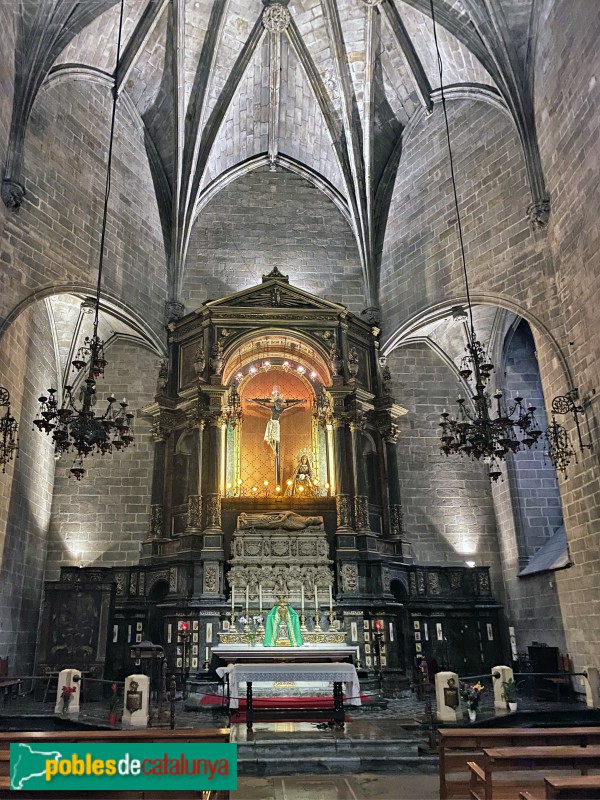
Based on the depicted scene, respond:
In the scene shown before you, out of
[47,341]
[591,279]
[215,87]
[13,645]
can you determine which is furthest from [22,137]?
[591,279]

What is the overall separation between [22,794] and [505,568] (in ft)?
→ 48.2

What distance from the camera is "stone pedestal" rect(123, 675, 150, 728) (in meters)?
10.0

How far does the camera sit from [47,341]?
16.8 m

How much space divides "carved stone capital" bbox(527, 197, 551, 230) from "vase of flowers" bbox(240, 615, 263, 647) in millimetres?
10447

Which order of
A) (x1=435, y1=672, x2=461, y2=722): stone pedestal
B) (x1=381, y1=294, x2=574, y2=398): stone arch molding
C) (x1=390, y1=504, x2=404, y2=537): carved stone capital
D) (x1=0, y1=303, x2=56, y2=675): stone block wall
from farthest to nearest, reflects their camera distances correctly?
(x1=390, y1=504, x2=404, y2=537): carved stone capital, (x1=0, y1=303, x2=56, y2=675): stone block wall, (x1=381, y1=294, x2=574, y2=398): stone arch molding, (x1=435, y1=672, x2=461, y2=722): stone pedestal

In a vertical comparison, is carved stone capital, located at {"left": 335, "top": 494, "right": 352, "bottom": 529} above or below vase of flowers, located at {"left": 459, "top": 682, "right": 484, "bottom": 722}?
above

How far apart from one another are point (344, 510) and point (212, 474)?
10.7 ft

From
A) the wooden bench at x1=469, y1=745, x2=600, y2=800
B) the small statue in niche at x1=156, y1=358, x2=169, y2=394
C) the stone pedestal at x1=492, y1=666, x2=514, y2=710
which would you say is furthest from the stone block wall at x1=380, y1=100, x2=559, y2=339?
the wooden bench at x1=469, y1=745, x2=600, y2=800

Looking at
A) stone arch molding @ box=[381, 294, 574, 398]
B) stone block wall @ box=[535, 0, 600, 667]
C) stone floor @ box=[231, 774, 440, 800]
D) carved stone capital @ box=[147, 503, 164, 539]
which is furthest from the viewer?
carved stone capital @ box=[147, 503, 164, 539]

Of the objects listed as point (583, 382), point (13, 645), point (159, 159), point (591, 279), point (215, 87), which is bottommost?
point (13, 645)

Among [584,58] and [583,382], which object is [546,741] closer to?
[583,382]

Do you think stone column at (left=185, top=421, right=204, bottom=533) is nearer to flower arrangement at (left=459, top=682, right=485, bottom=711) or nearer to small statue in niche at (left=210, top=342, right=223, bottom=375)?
small statue in niche at (left=210, top=342, right=223, bottom=375)

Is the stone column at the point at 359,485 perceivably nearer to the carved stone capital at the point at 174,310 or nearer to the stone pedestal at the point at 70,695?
the carved stone capital at the point at 174,310
